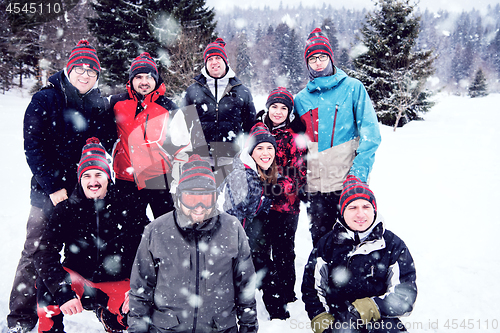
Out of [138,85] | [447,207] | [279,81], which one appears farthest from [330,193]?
[279,81]

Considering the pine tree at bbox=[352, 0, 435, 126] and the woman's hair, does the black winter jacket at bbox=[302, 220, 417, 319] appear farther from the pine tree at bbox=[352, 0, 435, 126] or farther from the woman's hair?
the pine tree at bbox=[352, 0, 435, 126]

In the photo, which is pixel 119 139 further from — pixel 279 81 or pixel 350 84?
pixel 279 81

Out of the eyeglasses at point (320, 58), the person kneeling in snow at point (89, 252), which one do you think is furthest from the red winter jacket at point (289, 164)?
the person kneeling in snow at point (89, 252)

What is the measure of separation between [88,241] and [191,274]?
114 cm

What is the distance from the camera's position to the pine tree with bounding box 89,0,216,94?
14812 mm

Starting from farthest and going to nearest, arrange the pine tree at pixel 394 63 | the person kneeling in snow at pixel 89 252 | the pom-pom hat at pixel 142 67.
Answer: the pine tree at pixel 394 63 < the pom-pom hat at pixel 142 67 < the person kneeling in snow at pixel 89 252

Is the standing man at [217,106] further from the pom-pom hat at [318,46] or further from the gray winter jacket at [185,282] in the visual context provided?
the gray winter jacket at [185,282]

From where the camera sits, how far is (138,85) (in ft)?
9.94

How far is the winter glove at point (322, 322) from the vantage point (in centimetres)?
214

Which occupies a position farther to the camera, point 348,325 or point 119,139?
point 119,139

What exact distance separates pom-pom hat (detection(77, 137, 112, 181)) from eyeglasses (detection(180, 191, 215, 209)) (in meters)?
0.88

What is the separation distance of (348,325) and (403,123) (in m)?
16.6

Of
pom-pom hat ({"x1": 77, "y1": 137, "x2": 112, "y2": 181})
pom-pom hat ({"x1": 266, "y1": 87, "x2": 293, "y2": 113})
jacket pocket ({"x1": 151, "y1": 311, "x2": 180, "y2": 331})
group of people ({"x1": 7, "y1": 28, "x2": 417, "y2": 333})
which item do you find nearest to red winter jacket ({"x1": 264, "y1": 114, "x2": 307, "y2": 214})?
group of people ({"x1": 7, "y1": 28, "x2": 417, "y2": 333})

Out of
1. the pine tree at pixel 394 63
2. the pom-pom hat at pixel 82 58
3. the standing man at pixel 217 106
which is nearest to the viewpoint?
the pom-pom hat at pixel 82 58
